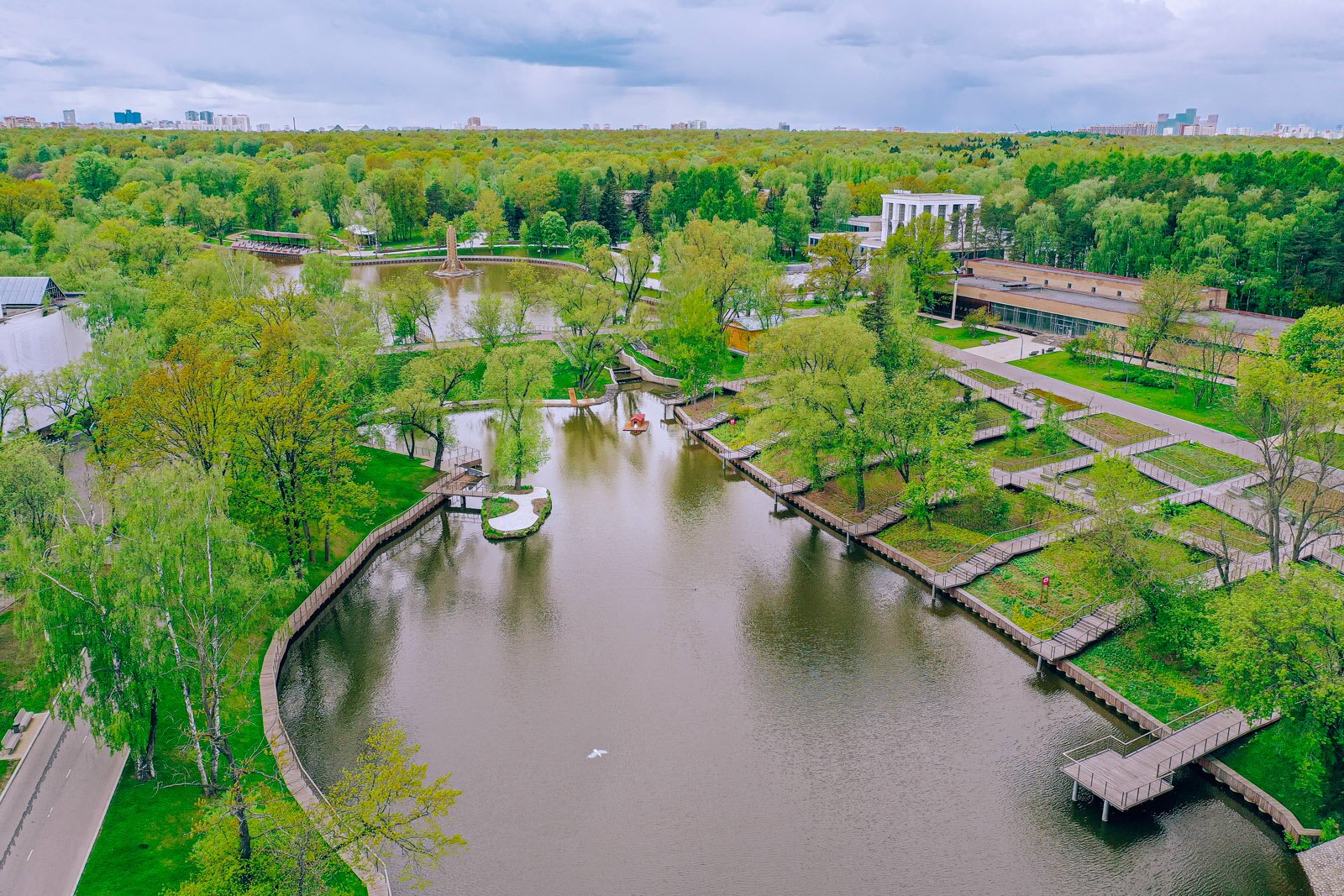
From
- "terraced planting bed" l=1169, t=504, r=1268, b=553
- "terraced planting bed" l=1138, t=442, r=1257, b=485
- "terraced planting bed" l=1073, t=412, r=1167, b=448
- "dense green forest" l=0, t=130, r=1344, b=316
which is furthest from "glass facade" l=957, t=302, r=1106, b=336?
"terraced planting bed" l=1169, t=504, r=1268, b=553

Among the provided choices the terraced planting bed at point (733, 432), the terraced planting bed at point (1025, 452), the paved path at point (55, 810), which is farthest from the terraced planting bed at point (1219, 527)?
the paved path at point (55, 810)

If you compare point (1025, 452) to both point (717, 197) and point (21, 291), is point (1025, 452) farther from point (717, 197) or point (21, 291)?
point (717, 197)

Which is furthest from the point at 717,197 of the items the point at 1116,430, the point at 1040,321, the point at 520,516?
the point at 520,516

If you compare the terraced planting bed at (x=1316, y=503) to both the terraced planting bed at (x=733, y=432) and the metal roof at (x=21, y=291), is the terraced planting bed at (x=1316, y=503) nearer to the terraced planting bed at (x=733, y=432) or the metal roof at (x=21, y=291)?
the terraced planting bed at (x=733, y=432)

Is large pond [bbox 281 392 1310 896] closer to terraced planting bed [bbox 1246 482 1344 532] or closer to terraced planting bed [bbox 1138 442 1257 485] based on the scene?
terraced planting bed [bbox 1246 482 1344 532]

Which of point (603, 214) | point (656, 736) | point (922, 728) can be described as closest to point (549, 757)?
point (656, 736)

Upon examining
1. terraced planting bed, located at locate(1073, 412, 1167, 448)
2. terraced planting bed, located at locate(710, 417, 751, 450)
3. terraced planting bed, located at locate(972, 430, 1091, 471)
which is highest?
terraced planting bed, located at locate(1073, 412, 1167, 448)

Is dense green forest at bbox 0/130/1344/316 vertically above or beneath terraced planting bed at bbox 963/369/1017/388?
above
